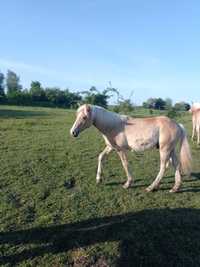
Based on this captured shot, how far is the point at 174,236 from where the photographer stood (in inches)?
177

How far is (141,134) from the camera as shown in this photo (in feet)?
20.7

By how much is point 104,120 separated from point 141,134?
82cm

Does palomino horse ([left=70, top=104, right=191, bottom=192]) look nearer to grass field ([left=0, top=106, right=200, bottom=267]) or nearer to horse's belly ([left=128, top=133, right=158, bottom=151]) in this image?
horse's belly ([left=128, top=133, right=158, bottom=151])

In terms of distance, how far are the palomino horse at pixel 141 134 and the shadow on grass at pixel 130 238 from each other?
1.53m

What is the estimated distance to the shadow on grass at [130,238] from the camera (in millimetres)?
3971

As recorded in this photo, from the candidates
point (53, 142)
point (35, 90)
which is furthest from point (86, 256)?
point (35, 90)

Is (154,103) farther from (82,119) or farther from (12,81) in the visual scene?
(12,81)

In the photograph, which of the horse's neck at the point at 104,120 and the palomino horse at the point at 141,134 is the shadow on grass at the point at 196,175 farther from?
the horse's neck at the point at 104,120

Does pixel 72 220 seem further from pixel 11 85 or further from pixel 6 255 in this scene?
pixel 11 85

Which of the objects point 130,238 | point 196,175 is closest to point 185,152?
point 196,175

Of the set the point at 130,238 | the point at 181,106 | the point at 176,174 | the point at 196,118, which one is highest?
the point at 181,106

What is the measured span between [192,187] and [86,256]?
357cm

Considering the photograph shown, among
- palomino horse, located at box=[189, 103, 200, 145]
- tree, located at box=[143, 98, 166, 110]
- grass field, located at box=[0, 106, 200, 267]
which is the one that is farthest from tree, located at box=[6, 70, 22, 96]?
grass field, located at box=[0, 106, 200, 267]

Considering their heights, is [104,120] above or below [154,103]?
below
